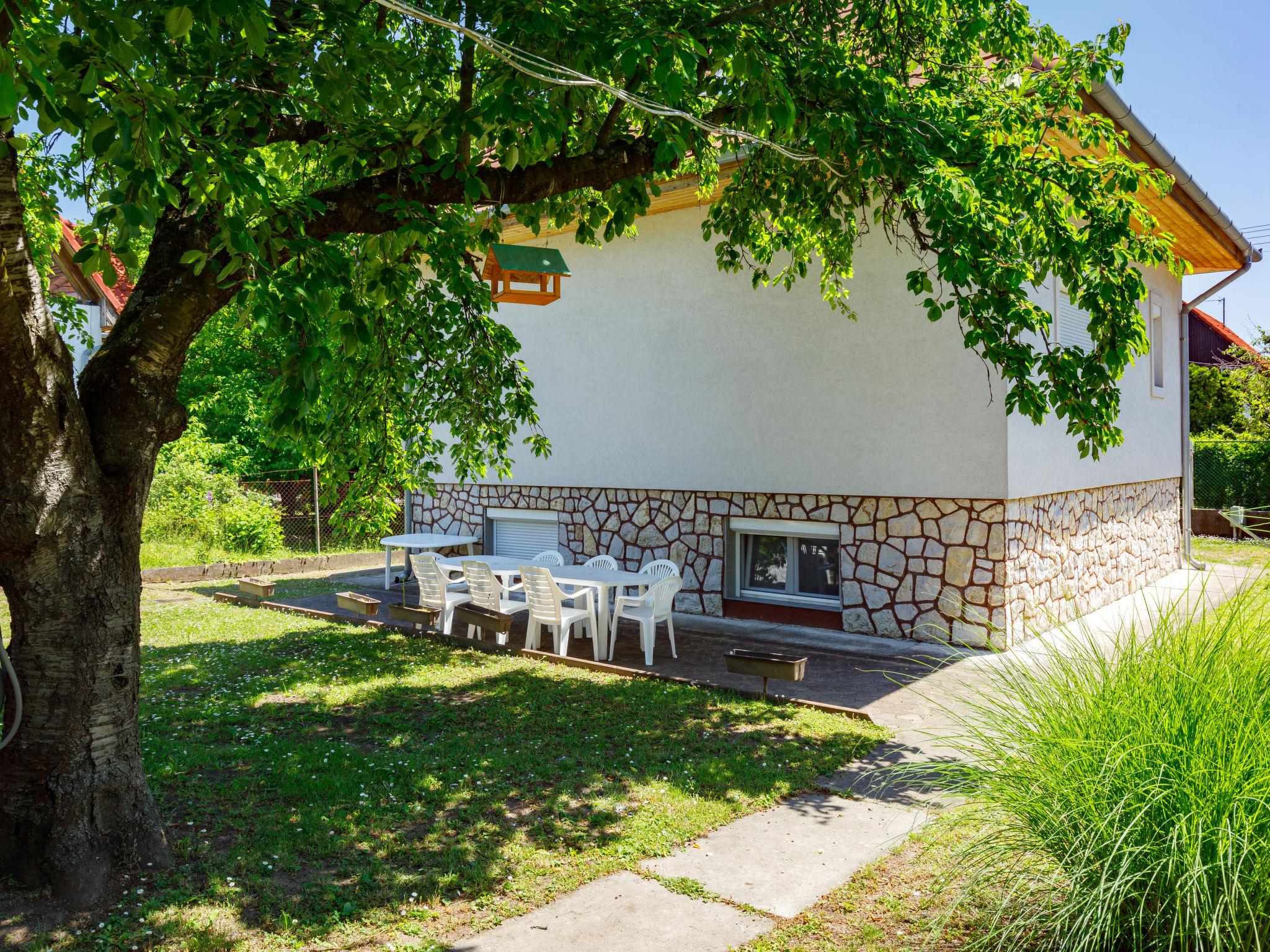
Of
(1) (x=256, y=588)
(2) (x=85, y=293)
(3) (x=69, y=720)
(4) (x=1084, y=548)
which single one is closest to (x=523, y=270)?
(3) (x=69, y=720)

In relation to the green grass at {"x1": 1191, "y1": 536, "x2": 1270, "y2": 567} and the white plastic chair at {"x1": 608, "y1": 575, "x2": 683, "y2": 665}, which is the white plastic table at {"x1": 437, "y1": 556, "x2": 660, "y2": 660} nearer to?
the white plastic chair at {"x1": 608, "y1": 575, "x2": 683, "y2": 665}

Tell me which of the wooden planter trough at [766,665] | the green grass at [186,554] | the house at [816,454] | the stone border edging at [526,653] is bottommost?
the stone border edging at [526,653]

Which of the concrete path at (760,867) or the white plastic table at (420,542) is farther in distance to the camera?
the white plastic table at (420,542)

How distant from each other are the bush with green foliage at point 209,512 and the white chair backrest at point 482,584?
28.5ft

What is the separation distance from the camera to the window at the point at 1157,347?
14.2 m

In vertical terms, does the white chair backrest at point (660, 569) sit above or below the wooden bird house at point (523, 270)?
below

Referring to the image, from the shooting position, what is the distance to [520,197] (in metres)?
5.51

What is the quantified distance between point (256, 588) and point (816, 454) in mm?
7843

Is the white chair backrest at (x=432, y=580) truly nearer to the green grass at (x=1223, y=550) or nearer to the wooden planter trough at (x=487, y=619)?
the wooden planter trough at (x=487, y=619)

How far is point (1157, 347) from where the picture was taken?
1455 centimetres

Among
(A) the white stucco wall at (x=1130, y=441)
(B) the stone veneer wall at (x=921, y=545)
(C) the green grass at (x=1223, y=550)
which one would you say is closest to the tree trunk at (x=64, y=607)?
(B) the stone veneer wall at (x=921, y=545)

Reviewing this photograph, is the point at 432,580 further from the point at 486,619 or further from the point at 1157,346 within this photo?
the point at 1157,346

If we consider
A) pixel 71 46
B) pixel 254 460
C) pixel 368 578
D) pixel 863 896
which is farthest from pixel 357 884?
pixel 254 460

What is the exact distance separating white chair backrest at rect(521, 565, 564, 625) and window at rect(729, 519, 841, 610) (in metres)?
3.23
